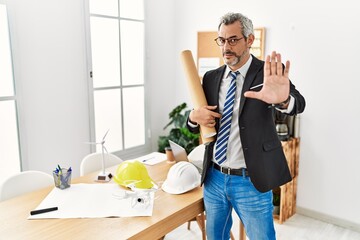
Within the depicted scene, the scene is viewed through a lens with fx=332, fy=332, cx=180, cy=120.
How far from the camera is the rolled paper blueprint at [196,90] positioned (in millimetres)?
1709

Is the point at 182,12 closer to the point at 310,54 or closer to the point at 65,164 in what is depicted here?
the point at 310,54

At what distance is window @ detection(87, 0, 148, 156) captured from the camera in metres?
3.43

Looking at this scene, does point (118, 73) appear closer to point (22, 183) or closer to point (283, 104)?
point (22, 183)

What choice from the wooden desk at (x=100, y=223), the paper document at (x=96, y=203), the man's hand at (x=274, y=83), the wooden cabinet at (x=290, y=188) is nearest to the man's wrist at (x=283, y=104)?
the man's hand at (x=274, y=83)

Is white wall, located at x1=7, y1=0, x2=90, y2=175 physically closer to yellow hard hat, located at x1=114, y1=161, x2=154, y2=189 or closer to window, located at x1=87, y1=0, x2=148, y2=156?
window, located at x1=87, y1=0, x2=148, y2=156

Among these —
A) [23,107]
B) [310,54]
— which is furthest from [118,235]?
[310,54]

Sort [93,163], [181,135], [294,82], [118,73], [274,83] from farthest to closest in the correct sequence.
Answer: [181,135] → [118,73] → [294,82] → [93,163] → [274,83]

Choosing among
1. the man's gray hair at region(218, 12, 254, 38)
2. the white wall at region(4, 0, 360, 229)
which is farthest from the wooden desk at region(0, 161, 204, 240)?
the white wall at region(4, 0, 360, 229)

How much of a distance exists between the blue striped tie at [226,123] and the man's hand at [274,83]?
0.21 metres

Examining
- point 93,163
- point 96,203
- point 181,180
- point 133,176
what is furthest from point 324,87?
point 96,203

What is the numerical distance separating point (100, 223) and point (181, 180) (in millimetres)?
551

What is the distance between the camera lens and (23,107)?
9.39 ft

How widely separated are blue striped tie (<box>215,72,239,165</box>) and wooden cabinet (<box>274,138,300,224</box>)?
4.78 ft

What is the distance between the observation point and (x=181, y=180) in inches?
77.4
